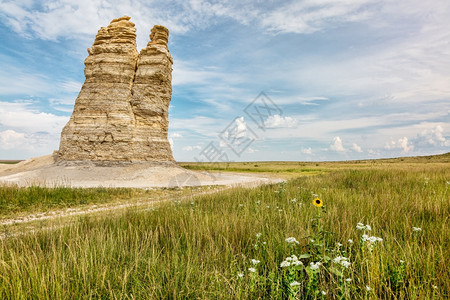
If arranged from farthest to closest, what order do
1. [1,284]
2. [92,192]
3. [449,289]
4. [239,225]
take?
[92,192] < [239,225] < [1,284] < [449,289]

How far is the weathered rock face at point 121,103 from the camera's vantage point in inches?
1022

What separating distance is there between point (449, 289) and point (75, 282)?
132 inches

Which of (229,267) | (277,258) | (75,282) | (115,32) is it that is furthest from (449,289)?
(115,32)

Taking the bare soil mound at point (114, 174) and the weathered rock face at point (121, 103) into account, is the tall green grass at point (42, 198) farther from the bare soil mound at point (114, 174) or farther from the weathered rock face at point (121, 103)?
the weathered rock face at point (121, 103)

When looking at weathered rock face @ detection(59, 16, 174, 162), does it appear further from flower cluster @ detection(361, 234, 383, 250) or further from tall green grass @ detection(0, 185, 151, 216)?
flower cluster @ detection(361, 234, 383, 250)

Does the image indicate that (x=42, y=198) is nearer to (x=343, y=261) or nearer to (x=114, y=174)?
(x=114, y=174)

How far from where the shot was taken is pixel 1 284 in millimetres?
2381

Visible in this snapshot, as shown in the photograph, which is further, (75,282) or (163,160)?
(163,160)

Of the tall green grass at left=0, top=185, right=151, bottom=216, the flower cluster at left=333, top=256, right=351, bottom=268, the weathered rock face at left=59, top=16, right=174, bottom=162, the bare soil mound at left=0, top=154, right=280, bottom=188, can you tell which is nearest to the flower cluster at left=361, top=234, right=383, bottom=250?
the flower cluster at left=333, top=256, right=351, bottom=268

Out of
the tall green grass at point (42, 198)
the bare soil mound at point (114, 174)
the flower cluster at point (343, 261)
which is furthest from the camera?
the bare soil mound at point (114, 174)

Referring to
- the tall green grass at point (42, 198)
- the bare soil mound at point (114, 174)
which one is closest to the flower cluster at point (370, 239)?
the tall green grass at point (42, 198)

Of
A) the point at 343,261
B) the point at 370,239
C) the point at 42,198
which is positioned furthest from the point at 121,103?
the point at 343,261

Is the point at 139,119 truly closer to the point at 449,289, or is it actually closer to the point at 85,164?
the point at 85,164

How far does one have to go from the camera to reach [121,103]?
1069 inches
